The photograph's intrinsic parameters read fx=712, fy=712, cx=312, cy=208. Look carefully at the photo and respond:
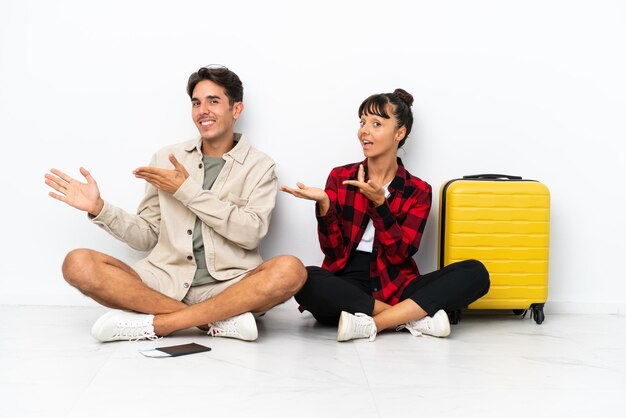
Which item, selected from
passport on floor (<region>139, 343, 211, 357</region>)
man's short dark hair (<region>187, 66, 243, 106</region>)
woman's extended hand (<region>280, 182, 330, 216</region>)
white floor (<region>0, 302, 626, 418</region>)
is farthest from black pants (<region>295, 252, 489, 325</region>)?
man's short dark hair (<region>187, 66, 243, 106</region>)

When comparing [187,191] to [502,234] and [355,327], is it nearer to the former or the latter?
[355,327]

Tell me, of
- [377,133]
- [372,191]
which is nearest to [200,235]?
[372,191]

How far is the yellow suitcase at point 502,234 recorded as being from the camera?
3.12 meters

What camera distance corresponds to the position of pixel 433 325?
2.84 meters

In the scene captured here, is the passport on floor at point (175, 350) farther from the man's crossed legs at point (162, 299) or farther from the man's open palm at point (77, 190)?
the man's open palm at point (77, 190)

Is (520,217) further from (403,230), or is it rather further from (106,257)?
(106,257)

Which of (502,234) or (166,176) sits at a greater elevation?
(166,176)

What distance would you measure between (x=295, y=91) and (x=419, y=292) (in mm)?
1137

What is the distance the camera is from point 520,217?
316 cm

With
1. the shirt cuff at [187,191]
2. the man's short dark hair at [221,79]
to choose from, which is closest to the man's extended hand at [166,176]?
the shirt cuff at [187,191]

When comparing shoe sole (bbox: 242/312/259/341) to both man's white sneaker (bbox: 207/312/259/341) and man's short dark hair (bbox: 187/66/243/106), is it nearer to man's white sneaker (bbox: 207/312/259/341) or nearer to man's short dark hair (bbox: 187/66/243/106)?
man's white sneaker (bbox: 207/312/259/341)

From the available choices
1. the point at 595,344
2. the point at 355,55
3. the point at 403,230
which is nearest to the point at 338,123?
the point at 355,55

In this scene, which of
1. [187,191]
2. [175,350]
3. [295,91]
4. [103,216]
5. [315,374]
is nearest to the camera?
[315,374]

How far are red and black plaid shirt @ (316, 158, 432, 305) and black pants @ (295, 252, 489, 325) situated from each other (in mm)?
92
